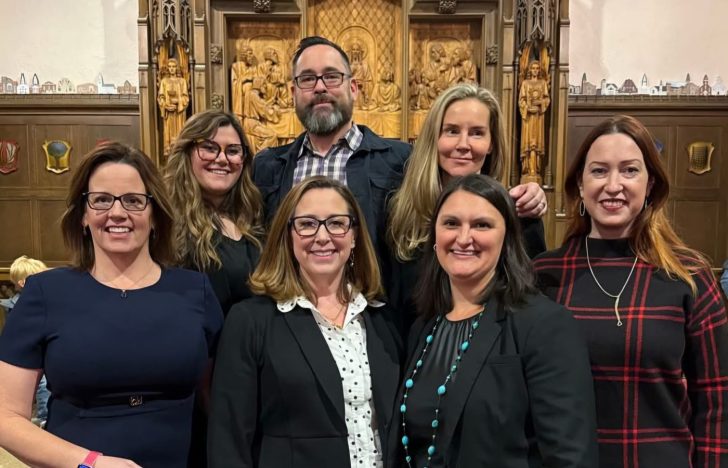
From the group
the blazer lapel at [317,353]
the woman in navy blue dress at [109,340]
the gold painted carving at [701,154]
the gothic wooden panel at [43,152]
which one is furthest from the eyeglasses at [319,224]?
the gold painted carving at [701,154]

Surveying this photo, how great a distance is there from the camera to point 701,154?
21.6ft

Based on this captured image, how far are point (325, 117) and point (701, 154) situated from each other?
18.1 feet

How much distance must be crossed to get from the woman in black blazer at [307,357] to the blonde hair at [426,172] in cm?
32

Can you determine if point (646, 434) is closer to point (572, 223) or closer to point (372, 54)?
point (572, 223)

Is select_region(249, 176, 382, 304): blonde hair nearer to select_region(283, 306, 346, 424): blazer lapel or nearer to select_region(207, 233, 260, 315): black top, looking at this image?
select_region(283, 306, 346, 424): blazer lapel

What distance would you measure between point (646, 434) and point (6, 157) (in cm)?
700

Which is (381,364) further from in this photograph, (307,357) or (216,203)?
(216,203)

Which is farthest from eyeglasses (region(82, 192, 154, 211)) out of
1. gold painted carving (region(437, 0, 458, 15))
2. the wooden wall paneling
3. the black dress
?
the wooden wall paneling

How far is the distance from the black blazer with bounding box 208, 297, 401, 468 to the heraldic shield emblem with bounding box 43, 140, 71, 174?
18.8 ft

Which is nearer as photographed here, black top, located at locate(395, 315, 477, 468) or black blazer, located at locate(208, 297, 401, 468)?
black top, located at locate(395, 315, 477, 468)

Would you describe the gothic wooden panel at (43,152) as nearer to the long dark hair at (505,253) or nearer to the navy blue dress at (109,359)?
the navy blue dress at (109,359)

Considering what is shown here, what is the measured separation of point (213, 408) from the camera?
1.75 metres

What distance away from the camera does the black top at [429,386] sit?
159 centimetres

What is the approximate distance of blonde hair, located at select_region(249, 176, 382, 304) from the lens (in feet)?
6.22
